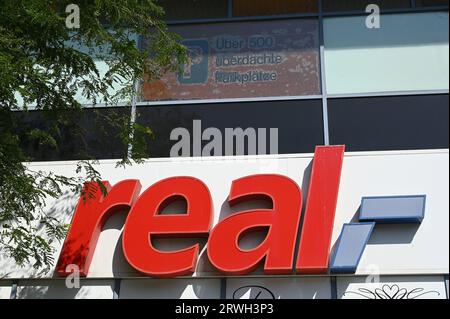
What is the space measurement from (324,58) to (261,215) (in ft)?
9.09

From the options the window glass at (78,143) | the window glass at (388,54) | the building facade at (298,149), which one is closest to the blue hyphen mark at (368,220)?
the building facade at (298,149)

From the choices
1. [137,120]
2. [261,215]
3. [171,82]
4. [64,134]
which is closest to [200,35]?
[171,82]

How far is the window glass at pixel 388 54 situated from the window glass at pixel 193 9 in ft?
5.49

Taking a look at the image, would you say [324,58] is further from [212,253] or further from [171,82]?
[212,253]

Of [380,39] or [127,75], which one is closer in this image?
[127,75]

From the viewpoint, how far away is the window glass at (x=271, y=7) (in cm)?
968

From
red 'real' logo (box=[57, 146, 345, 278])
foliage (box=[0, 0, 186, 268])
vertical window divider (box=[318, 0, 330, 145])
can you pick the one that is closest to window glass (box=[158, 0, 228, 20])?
vertical window divider (box=[318, 0, 330, 145])

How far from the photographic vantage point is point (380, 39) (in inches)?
367

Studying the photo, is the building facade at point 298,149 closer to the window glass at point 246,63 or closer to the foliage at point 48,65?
the window glass at point 246,63

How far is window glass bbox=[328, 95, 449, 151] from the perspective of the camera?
855 cm

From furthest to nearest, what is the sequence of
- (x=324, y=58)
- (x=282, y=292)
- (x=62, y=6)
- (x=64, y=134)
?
(x=324, y=58), (x=64, y=134), (x=282, y=292), (x=62, y=6)

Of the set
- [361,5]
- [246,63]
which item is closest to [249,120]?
[246,63]

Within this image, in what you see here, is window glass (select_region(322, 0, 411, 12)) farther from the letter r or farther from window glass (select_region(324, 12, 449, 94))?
the letter r

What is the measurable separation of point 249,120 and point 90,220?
2608 mm
